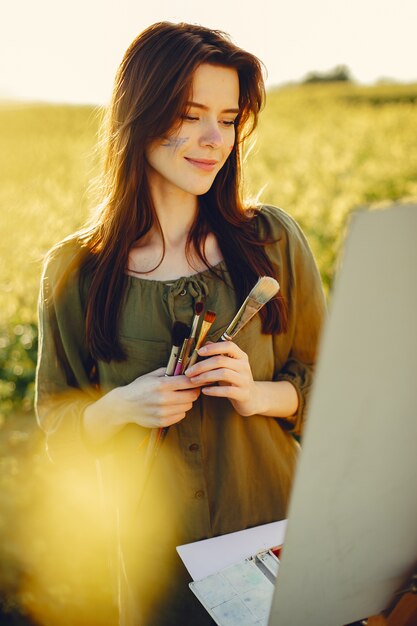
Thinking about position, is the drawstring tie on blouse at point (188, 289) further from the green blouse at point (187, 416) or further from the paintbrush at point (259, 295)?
the paintbrush at point (259, 295)

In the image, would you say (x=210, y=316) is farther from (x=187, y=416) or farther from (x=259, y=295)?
(x=187, y=416)

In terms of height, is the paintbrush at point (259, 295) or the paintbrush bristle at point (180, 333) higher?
the paintbrush at point (259, 295)

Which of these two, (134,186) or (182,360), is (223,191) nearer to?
(134,186)

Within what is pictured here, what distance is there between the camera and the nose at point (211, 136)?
158 centimetres

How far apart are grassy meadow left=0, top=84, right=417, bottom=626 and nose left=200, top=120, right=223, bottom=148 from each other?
0.34 metres

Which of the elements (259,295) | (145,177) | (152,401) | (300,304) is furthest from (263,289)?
(145,177)

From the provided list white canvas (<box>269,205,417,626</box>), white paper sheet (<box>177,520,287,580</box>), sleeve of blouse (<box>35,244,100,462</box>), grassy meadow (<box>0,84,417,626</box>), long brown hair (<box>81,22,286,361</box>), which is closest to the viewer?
white canvas (<box>269,205,417,626</box>)

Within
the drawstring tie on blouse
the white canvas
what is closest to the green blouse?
the drawstring tie on blouse

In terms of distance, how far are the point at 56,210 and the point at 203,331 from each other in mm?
5881

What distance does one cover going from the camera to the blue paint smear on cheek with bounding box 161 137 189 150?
159 centimetres

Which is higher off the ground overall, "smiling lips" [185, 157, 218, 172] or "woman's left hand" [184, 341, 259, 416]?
"smiling lips" [185, 157, 218, 172]

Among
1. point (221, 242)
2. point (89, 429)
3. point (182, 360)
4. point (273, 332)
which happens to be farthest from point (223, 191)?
point (89, 429)

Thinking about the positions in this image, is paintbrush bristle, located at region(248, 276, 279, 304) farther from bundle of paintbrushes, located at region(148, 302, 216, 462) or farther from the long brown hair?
the long brown hair

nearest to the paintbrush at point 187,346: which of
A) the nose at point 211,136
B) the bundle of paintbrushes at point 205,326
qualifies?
the bundle of paintbrushes at point 205,326
